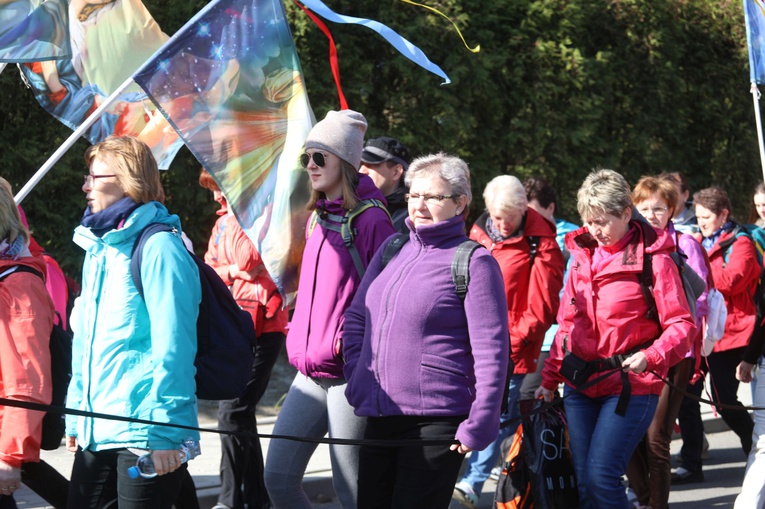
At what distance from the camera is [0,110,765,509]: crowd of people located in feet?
12.8

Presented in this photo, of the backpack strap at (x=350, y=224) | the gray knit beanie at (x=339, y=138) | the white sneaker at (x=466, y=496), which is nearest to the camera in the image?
the backpack strap at (x=350, y=224)

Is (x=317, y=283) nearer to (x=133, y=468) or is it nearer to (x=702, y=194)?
(x=133, y=468)

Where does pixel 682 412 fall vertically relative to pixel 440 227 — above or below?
below

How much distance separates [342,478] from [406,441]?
63cm

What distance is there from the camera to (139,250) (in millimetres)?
3926

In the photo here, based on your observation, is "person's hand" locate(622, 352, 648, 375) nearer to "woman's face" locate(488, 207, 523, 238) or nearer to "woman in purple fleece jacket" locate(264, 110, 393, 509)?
"woman in purple fleece jacket" locate(264, 110, 393, 509)

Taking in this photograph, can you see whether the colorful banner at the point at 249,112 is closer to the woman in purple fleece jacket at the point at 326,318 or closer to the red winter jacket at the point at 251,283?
the woman in purple fleece jacket at the point at 326,318

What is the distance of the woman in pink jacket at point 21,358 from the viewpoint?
161 inches

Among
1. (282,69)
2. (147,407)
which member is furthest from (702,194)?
(147,407)

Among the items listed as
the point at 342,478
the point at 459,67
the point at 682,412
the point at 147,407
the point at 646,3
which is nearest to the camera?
the point at 147,407

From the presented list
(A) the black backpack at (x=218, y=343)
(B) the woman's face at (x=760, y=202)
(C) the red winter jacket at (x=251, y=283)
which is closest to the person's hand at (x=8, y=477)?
(A) the black backpack at (x=218, y=343)

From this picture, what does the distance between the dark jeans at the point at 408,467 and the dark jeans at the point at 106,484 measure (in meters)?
0.69

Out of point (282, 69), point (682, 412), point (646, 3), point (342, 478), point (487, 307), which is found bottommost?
point (682, 412)

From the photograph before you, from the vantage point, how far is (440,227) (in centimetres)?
428
